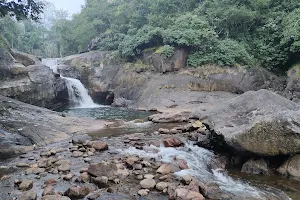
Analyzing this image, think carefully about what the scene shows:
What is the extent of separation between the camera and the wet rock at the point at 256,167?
7.47m

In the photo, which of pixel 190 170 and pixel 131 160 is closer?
pixel 190 170

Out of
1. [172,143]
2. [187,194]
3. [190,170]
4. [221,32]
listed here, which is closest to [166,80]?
[221,32]

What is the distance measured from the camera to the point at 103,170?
6.68 metres

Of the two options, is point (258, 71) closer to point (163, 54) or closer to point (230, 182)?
point (163, 54)

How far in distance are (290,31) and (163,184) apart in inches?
724

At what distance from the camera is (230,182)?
271 inches

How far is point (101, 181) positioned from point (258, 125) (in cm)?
462

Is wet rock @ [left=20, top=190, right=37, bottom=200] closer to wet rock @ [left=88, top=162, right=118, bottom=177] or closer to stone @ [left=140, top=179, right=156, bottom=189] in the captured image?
wet rock @ [left=88, top=162, right=118, bottom=177]

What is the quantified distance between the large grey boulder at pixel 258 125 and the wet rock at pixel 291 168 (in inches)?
10.7

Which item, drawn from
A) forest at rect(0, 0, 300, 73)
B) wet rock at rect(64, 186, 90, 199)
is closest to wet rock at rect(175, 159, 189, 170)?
wet rock at rect(64, 186, 90, 199)

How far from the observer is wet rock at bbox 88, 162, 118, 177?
662 cm

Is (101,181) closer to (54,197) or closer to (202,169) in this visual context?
(54,197)

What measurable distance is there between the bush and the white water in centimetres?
1348

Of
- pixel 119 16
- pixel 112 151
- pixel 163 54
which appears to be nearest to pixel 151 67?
pixel 163 54
